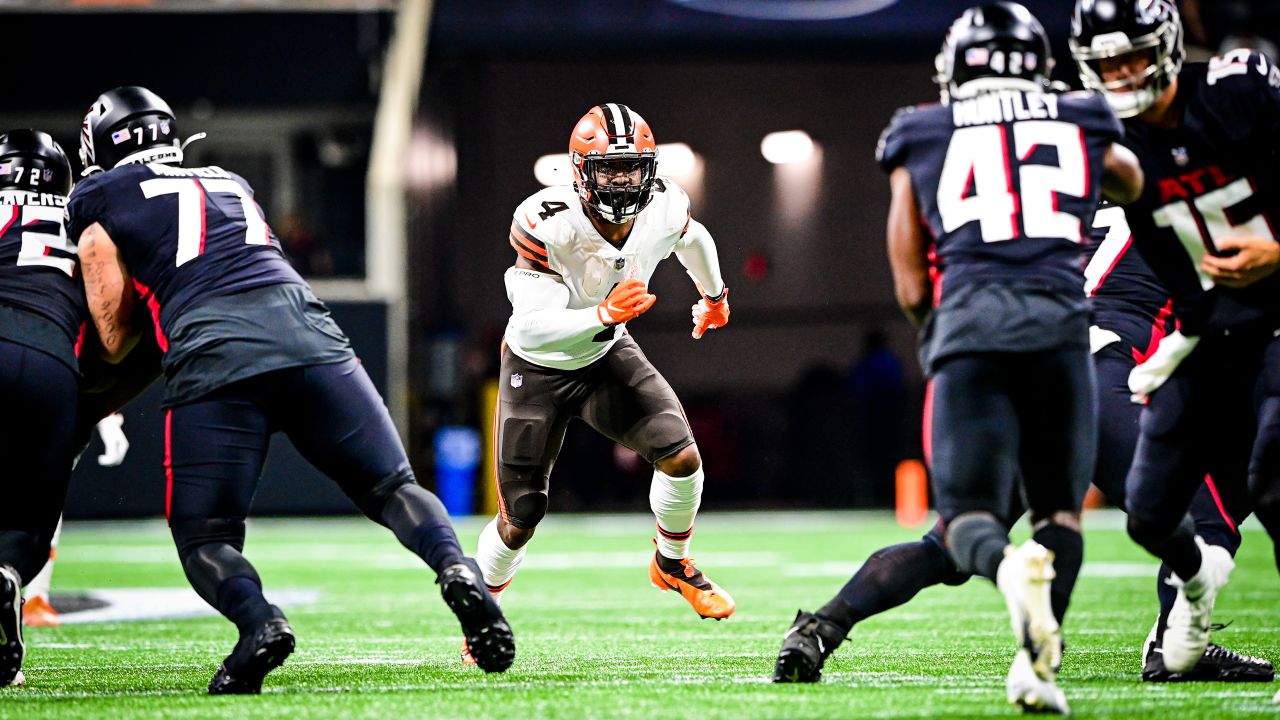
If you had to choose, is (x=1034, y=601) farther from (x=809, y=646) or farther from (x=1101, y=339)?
(x=1101, y=339)

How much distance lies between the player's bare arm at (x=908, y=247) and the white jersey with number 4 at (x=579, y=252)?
1.47m

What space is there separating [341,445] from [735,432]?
486 inches

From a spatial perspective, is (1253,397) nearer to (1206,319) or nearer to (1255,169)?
(1206,319)

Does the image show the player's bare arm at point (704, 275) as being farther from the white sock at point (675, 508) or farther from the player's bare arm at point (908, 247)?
the player's bare arm at point (908, 247)

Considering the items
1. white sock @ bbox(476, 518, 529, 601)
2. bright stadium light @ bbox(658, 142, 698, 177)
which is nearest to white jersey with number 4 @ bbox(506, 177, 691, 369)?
white sock @ bbox(476, 518, 529, 601)

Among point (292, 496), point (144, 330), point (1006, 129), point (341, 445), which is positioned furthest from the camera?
point (292, 496)

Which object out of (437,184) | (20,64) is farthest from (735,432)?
(20,64)

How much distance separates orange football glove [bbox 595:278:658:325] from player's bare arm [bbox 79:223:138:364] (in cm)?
145

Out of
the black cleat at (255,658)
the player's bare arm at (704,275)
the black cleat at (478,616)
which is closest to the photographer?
the black cleat at (255,658)

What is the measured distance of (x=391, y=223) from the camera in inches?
654

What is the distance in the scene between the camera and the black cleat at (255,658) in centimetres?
414

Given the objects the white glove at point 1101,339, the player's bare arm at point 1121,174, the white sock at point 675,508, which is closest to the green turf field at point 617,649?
the white sock at point 675,508

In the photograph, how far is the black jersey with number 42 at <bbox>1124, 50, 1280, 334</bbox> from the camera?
4.14m

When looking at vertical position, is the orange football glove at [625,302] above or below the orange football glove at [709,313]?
above
